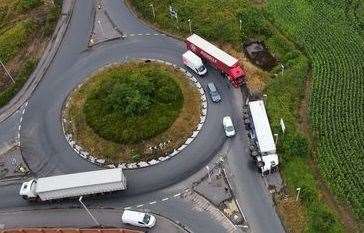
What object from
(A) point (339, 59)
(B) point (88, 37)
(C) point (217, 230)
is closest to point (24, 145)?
(B) point (88, 37)

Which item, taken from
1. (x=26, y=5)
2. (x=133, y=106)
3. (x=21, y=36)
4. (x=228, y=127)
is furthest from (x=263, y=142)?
(x=26, y=5)

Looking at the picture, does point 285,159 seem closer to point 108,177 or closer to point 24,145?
point 108,177

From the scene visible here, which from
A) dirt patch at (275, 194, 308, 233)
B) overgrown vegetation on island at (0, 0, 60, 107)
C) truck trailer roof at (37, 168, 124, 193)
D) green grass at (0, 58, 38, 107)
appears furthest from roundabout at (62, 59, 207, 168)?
dirt patch at (275, 194, 308, 233)

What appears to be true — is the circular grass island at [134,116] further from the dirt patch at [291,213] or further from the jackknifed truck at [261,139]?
the dirt patch at [291,213]

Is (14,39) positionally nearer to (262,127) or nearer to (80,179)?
(80,179)

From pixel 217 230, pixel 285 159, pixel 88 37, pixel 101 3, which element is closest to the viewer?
pixel 217 230

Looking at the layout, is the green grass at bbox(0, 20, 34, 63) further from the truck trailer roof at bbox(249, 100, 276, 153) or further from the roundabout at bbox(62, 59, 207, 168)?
the truck trailer roof at bbox(249, 100, 276, 153)

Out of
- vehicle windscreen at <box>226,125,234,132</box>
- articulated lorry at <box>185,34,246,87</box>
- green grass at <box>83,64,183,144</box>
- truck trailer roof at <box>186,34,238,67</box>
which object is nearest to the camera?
vehicle windscreen at <box>226,125,234,132</box>
